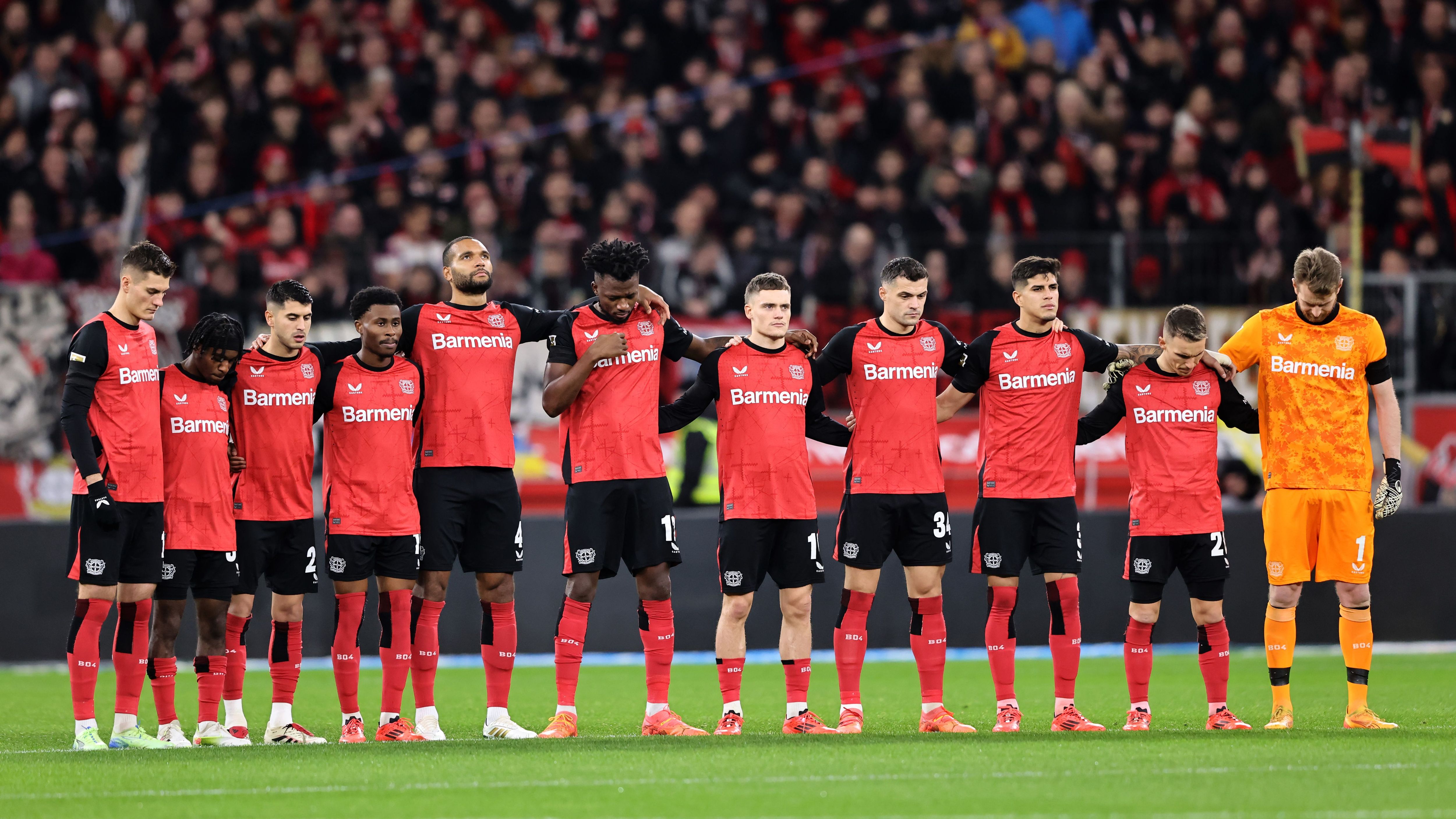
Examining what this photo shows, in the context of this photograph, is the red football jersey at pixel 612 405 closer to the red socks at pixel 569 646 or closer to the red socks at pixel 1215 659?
the red socks at pixel 569 646

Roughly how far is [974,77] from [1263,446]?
10.7m

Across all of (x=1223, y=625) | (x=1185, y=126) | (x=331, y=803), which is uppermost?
(x=1185, y=126)

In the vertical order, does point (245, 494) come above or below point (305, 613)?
above

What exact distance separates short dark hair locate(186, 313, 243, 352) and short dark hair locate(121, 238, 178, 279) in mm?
330

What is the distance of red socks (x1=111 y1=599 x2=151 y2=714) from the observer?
8.88 metres

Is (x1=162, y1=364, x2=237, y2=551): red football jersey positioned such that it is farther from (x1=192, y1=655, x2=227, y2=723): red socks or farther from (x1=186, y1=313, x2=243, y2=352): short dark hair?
(x1=192, y1=655, x2=227, y2=723): red socks

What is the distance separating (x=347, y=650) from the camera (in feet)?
30.1

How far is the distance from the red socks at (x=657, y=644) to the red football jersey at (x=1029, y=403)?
6.25ft

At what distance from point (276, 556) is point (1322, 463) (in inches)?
227

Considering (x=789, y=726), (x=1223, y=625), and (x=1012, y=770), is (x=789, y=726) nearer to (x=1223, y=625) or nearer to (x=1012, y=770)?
(x=1012, y=770)

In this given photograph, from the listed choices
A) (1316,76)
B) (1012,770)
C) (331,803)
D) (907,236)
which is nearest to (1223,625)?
(1012,770)

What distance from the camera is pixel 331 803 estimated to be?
22.2ft

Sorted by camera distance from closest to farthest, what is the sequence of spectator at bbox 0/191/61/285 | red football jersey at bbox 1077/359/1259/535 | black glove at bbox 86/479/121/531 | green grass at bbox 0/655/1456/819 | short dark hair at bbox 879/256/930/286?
1. green grass at bbox 0/655/1456/819
2. black glove at bbox 86/479/121/531
3. red football jersey at bbox 1077/359/1259/535
4. short dark hair at bbox 879/256/930/286
5. spectator at bbox 0/191/61/285

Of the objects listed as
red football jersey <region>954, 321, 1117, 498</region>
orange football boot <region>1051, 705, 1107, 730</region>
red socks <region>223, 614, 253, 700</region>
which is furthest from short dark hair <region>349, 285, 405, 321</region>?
orange football boot <region>1051, 705, 1107, 730</region>
